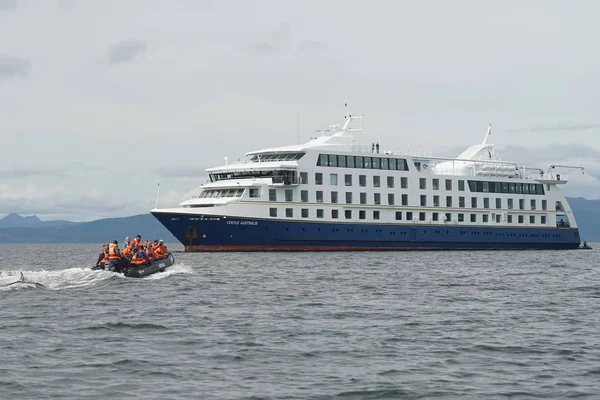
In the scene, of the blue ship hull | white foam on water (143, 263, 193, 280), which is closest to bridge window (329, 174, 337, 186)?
the blue ship hull

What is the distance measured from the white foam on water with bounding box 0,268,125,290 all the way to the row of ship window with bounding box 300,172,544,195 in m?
33.6

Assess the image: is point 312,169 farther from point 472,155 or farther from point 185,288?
point 185,288

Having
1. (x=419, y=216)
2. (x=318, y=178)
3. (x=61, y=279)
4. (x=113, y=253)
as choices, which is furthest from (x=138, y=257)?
(x=419, y=216)

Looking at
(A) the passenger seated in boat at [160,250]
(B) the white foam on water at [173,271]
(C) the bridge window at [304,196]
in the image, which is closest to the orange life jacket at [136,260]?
(B) the white foam on water at [173,271]

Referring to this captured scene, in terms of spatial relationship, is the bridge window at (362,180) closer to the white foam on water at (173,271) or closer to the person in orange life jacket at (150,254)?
the white foam on water at (173,271)

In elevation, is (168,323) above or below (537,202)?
below

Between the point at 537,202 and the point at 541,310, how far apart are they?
62.6m

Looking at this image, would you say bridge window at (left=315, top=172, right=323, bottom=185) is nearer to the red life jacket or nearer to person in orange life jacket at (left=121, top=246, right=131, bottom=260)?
the red life jacket

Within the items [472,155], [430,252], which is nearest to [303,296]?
[430,252]

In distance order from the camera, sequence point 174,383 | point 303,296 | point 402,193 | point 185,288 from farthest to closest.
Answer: point 402,193
point 185,288
point 303,296
point 174,383

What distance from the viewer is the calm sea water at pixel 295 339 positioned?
687 inches

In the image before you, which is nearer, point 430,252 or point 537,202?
point 430,252

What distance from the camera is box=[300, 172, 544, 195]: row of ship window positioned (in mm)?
74875

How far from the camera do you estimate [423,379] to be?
18109 mm
